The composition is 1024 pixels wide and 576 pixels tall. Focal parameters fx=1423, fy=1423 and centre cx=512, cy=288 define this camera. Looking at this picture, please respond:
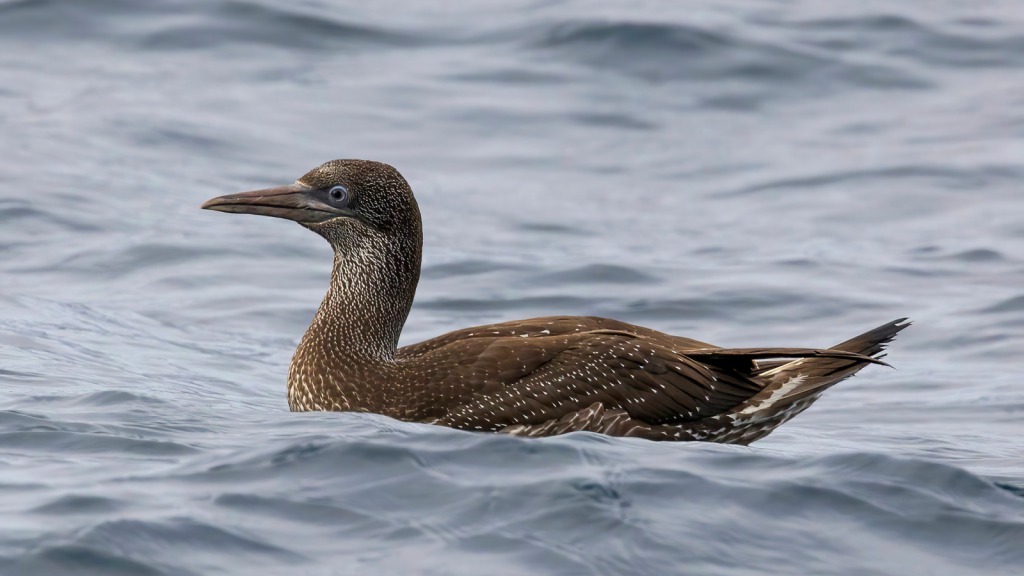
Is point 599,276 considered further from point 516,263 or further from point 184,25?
point 184,25

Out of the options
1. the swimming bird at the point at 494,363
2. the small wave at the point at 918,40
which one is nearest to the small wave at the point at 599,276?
the swimming bird at the point at 494,363

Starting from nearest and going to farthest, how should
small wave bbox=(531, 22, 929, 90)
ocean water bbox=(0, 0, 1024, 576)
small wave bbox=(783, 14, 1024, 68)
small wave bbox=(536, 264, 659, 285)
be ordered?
ocean water bbox=(0, 0, 1024, 576)
small wave bbox=(536, 264, 659, 285)
small wave bbox=(531, 22, 929, 90)
small wave bbox=(783, 14, 1024, 68)

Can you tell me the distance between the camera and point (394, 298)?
25.0 ft

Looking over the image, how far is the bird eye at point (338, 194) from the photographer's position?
7492 mm

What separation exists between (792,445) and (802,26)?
12696 millimetres

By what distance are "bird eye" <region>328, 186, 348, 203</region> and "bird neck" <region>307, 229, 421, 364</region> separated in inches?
9.8

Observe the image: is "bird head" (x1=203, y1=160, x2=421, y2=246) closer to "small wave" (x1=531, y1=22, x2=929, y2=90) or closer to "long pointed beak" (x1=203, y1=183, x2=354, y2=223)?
"long pointed beak" (x1=203, y1=183, x2=354, y2=223)

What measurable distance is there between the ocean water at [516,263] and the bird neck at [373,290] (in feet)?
2.44

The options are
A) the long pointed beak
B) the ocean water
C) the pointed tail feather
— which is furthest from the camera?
the long pointed beak

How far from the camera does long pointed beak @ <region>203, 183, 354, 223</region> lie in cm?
741

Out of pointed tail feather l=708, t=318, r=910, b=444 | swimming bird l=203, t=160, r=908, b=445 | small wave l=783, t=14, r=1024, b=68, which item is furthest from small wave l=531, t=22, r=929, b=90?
pointed tail feather l=708, t=318, r=910, b=444

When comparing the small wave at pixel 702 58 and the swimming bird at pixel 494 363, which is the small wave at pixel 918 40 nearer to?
the small wave at pixel 702 58

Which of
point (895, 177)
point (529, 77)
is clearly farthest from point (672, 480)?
point (529, 77)

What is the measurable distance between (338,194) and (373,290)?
0.54 metres
